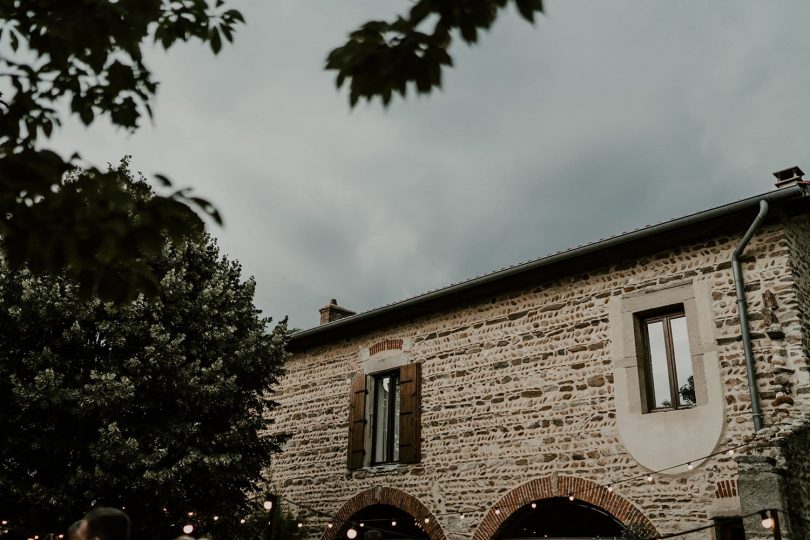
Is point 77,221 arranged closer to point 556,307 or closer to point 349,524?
point 556,307

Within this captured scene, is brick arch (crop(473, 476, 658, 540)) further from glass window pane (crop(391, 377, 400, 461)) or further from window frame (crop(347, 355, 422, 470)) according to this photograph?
glass window pane (crop(391, 377, 400, 461))

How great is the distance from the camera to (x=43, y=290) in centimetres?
837

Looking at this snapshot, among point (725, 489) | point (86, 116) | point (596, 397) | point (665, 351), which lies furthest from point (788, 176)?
point (86, 116)

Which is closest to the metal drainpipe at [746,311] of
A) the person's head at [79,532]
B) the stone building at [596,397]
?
the stone building at [596,397]

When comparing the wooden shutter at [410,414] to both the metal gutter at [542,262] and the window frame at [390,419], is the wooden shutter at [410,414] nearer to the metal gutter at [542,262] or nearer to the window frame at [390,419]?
the window frame at [390,419]

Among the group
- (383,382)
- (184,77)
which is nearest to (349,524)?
(383,382)

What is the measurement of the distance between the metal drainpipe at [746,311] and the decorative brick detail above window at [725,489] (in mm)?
636

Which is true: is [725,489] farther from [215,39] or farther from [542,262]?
[215,39]

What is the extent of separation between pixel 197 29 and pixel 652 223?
272 inches

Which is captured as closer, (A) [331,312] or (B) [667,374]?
(B) [667,374]

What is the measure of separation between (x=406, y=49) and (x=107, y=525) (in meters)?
2.52

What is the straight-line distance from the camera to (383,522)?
1105 centimetres

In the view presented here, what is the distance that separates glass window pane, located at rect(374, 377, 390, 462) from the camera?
11.3m

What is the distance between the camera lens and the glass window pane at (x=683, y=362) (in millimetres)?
8398
